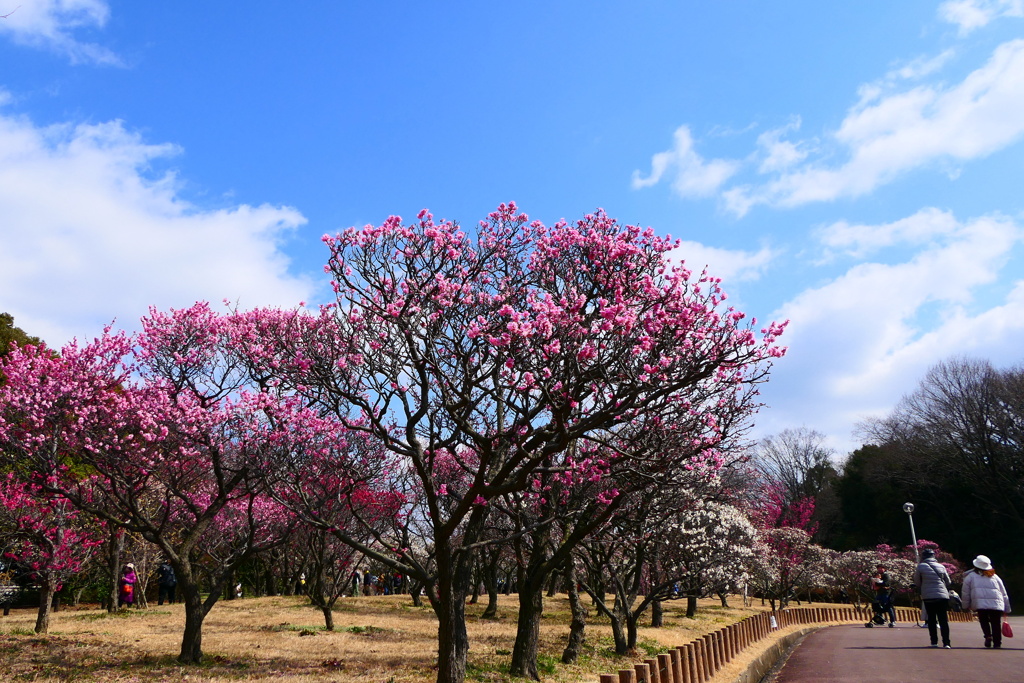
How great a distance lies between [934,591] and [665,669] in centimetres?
692

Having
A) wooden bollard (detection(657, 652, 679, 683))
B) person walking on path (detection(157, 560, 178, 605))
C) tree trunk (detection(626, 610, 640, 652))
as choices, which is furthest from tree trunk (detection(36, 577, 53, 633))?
wooden bollard (detection(657, 652, 679, 683))

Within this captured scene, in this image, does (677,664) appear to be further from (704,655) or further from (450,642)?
(450,642)

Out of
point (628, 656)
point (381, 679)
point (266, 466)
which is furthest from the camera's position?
point (628, 656)

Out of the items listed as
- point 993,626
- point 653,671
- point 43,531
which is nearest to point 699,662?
point 653,671

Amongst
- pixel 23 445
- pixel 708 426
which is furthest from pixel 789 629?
pixel 23 445

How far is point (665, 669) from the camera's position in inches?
299

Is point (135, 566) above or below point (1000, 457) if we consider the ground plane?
below

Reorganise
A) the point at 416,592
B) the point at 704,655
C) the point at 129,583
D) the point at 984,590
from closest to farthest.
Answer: the point at 704,655, the point at 984,590, the point at 416,592, the point at 129,583

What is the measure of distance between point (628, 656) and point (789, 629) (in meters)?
9.29

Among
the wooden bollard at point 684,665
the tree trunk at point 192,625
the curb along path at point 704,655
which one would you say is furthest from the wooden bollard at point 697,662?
the tree trunk at point 192,625

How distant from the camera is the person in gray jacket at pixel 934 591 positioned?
11844 mm

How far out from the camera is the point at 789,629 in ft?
66.1

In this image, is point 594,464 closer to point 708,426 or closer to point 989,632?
point 708,426

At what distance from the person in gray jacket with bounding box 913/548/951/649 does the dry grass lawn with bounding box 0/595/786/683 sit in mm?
4893
